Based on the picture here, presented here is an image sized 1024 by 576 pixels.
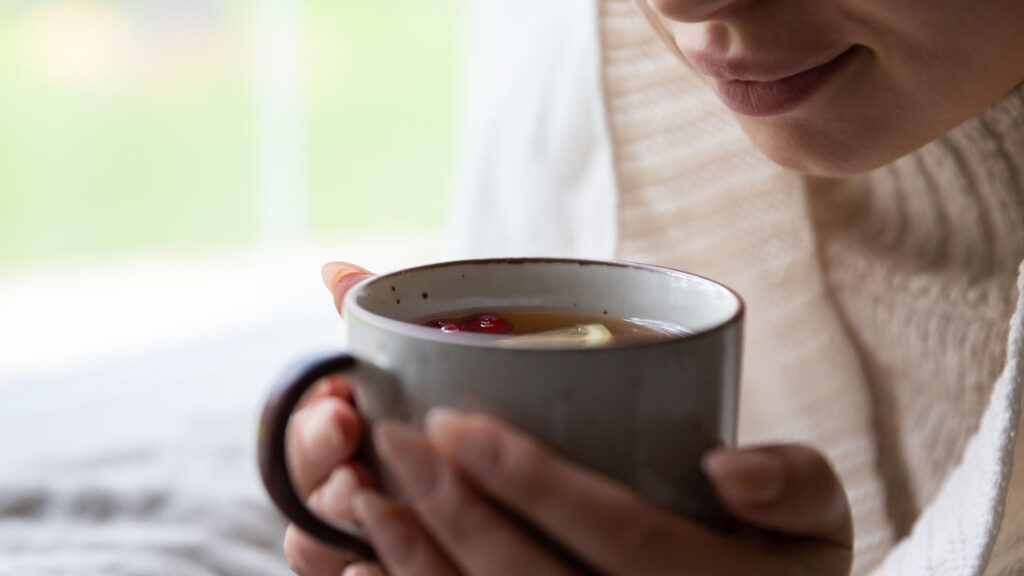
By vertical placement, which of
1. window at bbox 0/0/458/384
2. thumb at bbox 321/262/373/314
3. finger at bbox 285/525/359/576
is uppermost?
thumb at bbox 321/262/373/314

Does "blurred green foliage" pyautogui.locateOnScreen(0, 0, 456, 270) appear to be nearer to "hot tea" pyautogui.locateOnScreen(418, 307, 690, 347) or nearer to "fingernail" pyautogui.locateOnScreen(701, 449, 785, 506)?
"hot tea" pyautogui.locateOnScreen(418, 307, 690, 347)

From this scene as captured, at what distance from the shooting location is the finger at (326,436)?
393 millimetres

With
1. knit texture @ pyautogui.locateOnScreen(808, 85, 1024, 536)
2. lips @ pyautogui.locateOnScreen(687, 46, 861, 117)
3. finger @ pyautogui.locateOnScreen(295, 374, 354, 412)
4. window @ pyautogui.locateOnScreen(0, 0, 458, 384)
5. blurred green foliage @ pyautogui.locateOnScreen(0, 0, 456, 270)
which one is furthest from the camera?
blurred green foliage @ pyautogui.locateOnScreen(0, 0, 456, 270)

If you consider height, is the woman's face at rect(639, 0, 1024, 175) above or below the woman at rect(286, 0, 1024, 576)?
above

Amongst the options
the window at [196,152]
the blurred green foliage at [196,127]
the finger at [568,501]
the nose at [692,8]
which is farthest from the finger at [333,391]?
the blurred green foliage at [196,127]

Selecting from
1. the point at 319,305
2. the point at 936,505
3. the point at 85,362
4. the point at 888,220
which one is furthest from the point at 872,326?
the point at 319,305

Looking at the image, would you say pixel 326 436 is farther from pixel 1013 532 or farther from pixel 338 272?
pixel 1013 532

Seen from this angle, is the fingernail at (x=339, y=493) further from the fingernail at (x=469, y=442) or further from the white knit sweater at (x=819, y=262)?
the white knit sweater at (x=819, y=262)

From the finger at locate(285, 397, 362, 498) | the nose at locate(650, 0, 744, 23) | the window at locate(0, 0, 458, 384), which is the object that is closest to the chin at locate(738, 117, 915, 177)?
the nose at locate(650, 0, 744, 23)

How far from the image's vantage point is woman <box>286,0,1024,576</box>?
1.14 ft

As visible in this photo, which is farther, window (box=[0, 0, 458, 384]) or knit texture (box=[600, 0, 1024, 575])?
window (box=[0, 0, 458, 384])

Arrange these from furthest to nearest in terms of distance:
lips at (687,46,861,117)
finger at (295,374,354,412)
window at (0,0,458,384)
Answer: window at (0,0,458,384)
lips at (687,46,861,117)
finger at (295,374,354,412)

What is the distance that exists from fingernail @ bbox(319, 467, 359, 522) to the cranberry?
0.08 metres

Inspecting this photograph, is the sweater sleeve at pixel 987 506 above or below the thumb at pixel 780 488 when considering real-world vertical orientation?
below
